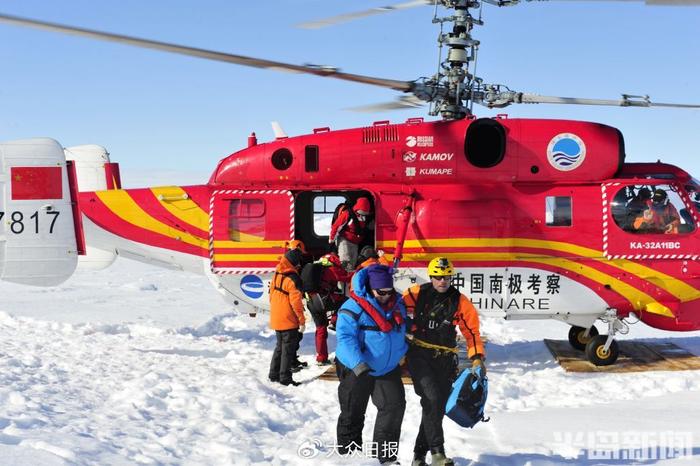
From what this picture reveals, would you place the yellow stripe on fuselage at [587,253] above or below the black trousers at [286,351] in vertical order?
above

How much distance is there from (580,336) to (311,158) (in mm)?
4812

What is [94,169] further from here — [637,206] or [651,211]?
[651,211]

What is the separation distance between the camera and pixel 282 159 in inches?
355

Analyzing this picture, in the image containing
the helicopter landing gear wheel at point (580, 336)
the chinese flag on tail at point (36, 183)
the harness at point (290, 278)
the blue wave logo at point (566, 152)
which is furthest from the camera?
the helicopter landing gear wheel at point (580, 336)

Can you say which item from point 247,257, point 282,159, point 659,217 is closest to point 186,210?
point 247,257

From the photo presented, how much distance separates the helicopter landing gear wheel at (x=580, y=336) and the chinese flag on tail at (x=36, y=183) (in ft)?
25.7

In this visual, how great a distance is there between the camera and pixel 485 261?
28.0 feet

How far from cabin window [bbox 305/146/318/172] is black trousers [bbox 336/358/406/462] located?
439cm

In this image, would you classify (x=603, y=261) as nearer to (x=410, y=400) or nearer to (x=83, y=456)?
(x=410, y=400)

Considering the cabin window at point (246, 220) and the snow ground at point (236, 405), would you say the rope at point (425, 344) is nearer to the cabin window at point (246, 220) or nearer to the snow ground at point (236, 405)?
the snow ground at point (236, 405)

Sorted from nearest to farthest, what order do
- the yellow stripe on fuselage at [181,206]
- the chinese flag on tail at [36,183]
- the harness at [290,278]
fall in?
the harness at [290,278]
the chinese flag on tail at [36,183]
the yellow stripe on fuselage at [181,206]

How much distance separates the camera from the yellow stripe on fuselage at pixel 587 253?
27.8 ft

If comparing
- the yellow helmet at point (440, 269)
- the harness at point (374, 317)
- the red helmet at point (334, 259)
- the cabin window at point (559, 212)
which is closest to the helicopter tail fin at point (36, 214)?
the red helmet at point (334, 259)

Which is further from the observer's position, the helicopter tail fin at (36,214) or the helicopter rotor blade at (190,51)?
the helicopter tail fin at (36,214)
